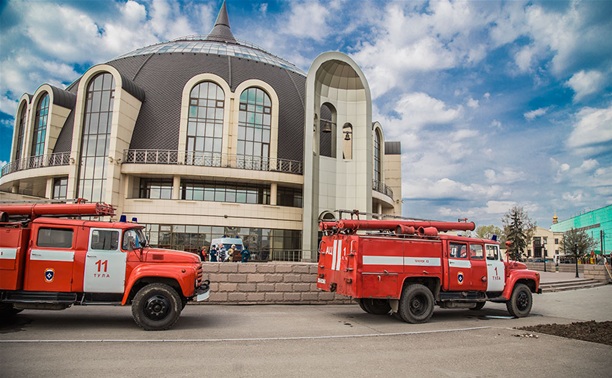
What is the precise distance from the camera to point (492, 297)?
13172 mm

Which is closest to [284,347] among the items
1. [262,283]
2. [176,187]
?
[262,283]

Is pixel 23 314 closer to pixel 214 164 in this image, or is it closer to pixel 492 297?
pixel 492 297

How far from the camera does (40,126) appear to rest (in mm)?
37781

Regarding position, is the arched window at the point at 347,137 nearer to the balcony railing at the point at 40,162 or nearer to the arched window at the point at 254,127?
the arched window at the point at 254,127

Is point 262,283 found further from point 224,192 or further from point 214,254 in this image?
point 224,192

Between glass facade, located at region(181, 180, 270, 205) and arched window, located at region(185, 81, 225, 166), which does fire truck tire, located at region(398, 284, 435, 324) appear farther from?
arched window, located at region(185, 81, 225, 166)

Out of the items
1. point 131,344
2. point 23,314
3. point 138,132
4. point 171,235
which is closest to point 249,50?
point 138,132

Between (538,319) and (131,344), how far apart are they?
37.6ft

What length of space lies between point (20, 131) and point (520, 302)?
4483cm

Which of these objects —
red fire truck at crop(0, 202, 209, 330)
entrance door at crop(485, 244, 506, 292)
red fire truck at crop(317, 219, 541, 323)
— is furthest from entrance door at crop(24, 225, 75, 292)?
entrance door at crop(485, 244, 506, 292)

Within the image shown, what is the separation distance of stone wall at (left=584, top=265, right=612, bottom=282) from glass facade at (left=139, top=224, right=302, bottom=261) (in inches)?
794

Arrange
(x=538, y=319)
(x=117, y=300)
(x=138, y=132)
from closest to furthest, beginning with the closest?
(x=117, y=300)
(x=538, y=319)
(x=138, y=132)

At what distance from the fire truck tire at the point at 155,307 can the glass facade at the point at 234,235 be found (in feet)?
73.9

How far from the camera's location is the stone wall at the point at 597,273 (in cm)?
2766
